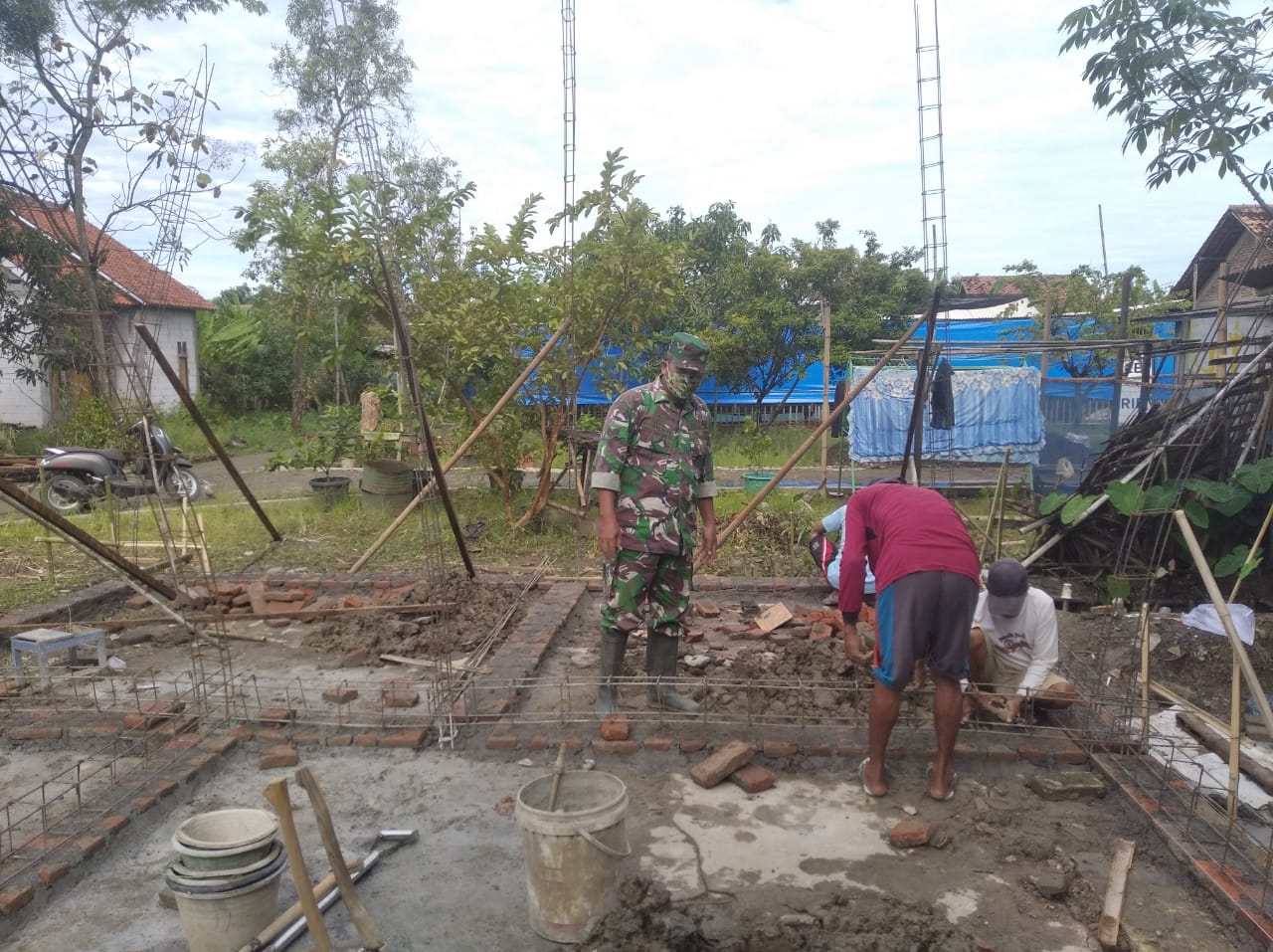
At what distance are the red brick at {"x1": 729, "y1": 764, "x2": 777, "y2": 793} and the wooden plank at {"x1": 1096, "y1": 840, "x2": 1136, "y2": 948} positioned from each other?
129 centimetres

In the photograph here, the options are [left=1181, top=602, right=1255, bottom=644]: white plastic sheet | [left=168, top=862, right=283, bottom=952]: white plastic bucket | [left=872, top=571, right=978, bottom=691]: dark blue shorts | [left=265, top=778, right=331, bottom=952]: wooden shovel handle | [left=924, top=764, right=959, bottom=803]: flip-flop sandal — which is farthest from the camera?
[left=1181, top=602, right=1255, bottom=644]: white plastic sheet

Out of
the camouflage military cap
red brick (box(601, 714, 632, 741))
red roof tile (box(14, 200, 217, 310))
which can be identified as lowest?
red brick (box(601, 714, 632, 741))

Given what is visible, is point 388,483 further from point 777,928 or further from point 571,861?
point 777,928

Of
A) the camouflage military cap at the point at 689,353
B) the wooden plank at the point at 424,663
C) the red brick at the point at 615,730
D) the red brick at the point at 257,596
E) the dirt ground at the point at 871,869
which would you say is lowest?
the dirt ground at the point at 871,869

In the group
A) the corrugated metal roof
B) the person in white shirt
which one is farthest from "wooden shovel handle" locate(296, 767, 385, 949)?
the corrugated metal roof

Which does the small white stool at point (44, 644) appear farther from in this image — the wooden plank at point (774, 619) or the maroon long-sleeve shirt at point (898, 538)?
the maroon long-sleeve shirt at point (898, 538)

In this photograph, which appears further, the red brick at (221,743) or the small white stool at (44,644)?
the small white stool at (44,644)

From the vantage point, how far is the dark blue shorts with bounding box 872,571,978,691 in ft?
11.7

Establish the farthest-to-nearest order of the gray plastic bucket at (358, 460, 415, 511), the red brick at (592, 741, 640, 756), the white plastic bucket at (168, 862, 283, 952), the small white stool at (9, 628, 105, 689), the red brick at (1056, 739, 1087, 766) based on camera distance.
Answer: the gray plastic bucket at (358, 460, 415, 511), the small white stool at (9, 628, 105, 689), the red brick at (592, 741, 640, 756), the red brick at (1056, 739, 1087, 766), the white plastic bucket at (168, 862, 283, 952)

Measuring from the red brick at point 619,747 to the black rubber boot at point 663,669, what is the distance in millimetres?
416

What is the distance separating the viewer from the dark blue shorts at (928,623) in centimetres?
357

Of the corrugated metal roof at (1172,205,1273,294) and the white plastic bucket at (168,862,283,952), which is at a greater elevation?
the corrugated metal roof at (1172,205,1273,294)

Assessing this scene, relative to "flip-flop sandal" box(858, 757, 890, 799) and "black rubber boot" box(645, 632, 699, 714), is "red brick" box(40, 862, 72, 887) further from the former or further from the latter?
"flip-flop sandal" box(858, 757, 890, 799)

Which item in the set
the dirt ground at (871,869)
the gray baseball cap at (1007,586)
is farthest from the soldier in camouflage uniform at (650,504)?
the gray baseball cap at (1007,586)
